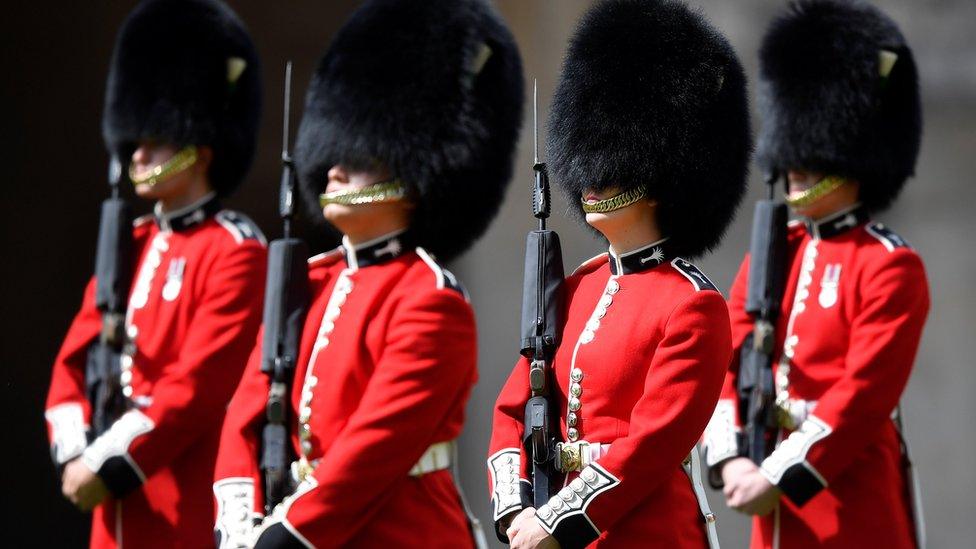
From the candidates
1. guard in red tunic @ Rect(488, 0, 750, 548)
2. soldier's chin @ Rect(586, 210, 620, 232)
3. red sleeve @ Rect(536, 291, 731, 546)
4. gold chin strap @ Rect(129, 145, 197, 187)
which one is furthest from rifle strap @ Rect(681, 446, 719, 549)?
gold chin strap @ Rect(129, 145, 197, 187)

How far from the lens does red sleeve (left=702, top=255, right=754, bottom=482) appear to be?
12.7 feet

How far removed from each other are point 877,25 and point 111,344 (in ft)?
7.69

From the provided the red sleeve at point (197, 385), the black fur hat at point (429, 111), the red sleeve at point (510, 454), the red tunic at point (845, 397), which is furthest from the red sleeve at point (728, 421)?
the red sleeve at point (197, 385)

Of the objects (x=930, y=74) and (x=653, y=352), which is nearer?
(x=653, y=352)

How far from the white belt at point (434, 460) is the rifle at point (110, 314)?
1.14m

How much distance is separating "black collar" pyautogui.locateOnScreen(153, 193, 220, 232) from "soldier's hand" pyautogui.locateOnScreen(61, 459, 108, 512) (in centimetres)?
72

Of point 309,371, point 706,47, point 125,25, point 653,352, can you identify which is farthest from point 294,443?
point 125,25

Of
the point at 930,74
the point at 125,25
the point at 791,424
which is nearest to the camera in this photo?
the point at 791,424

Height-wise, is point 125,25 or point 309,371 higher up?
point 125,25

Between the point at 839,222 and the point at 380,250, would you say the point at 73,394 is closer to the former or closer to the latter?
the point at 380,250

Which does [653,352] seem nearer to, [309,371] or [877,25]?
[309,371]

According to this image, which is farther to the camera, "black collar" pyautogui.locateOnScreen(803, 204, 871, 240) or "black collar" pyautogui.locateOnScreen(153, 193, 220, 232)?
"black collar" pyautogui.locateOnScreen(153, 193, 220, 232)

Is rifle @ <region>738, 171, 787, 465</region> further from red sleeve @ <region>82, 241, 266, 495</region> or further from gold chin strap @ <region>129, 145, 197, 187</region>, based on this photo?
gold chin strap @ <region>129, 145, 197, 187</region>

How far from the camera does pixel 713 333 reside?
2.80 m
